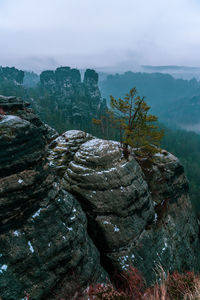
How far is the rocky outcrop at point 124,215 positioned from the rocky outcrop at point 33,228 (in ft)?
8.90

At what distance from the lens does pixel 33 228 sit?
7945mm

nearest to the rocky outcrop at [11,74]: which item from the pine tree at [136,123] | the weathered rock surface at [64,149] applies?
the weathered rock surface at [64,149]

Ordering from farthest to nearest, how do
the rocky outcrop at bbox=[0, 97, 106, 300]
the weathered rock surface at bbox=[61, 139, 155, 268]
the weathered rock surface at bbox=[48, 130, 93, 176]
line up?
the weathered rock surface at bbox=[48, 130, 93, 176] < the weathered rock surface at bbox=[61, 139, 155, 268] < the rocky outcrop at bbox=[0, 97, 106, 300]

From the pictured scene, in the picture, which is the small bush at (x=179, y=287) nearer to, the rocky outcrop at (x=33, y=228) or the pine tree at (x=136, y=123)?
the rocky outcrop at (x=33, y=228)

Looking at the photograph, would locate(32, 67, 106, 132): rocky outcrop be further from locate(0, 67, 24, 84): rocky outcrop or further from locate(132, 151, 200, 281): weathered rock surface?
locate(132, 151, 200, 281): weathered rock surface

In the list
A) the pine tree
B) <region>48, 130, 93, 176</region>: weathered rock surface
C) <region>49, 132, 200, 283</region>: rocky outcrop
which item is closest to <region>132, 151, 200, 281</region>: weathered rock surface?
<region>49, 132, 200, 283</region>: rocky outcrop

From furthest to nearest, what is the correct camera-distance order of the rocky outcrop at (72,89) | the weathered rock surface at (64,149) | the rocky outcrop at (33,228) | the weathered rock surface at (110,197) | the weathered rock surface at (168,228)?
the rocky outcrop at (72,89) < the weathered rock surface at (64,149) < the weathered rock surface at (168,228) < the weathered rock surface at (110,197) < the rocky outcrop at (33,228)

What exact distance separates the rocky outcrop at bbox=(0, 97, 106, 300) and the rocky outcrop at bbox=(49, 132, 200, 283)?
271 centimetres

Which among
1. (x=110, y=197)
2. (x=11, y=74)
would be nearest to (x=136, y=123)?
(x=110, y=197)

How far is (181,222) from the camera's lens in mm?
17188

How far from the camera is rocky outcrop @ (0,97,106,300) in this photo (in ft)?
23.5

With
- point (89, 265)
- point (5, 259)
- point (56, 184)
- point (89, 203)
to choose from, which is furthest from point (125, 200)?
point (5, 259)

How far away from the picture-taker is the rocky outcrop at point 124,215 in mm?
12180

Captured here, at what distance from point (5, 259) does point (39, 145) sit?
522cm
